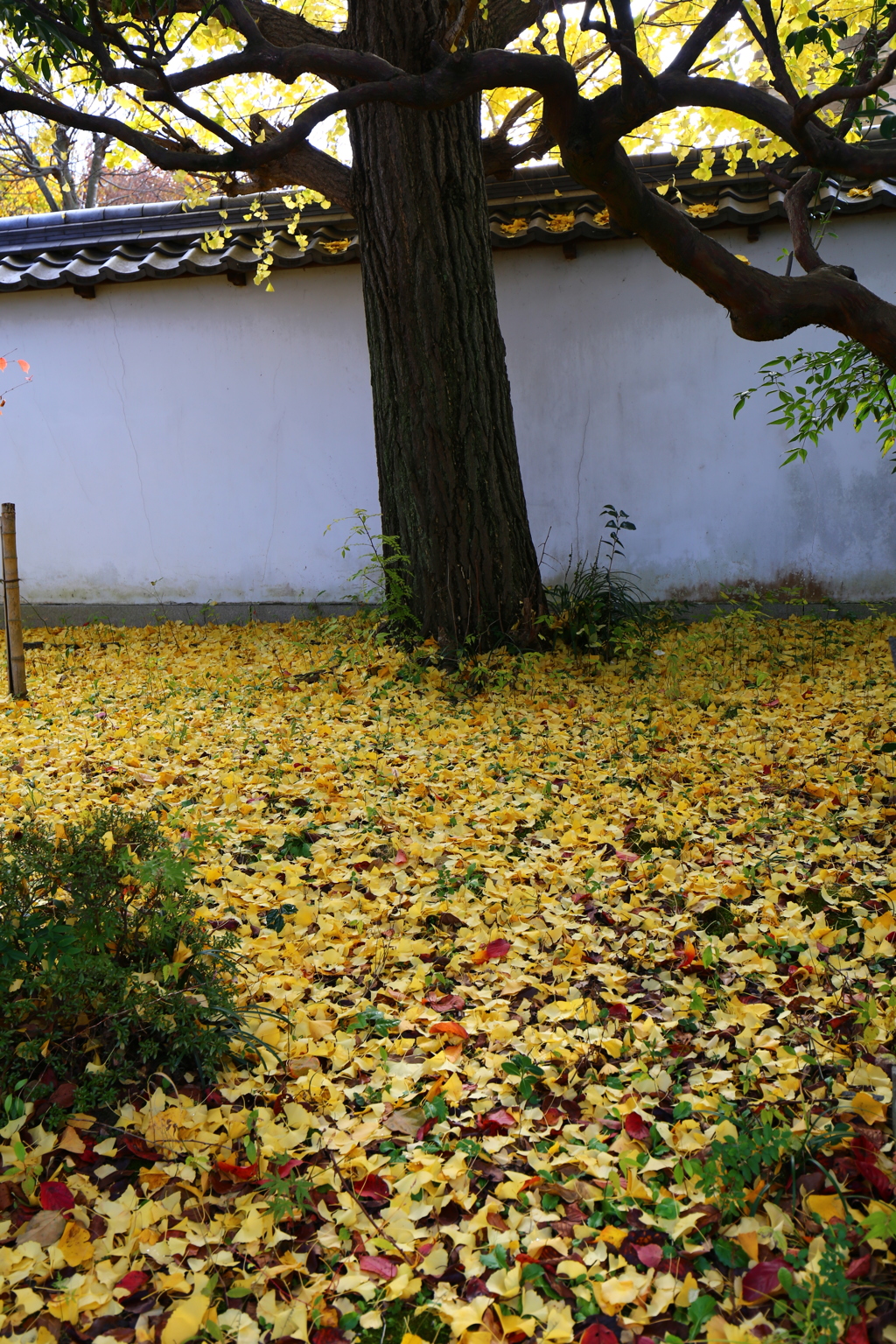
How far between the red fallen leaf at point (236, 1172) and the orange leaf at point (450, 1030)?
1.78 feet

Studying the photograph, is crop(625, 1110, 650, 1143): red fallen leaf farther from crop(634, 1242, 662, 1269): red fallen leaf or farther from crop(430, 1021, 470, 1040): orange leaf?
crop(430, 1021, 470, 1040): orange leaf

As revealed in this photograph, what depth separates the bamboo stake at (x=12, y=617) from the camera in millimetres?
4918

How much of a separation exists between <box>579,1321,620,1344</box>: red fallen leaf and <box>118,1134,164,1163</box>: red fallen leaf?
2.66ft

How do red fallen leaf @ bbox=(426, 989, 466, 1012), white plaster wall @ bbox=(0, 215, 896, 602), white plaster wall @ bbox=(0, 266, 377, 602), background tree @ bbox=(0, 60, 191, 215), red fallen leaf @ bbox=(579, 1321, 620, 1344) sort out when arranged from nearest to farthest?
red fallen leaf @ bbox=(579, 1321, 620, 1344)
red fallen leaf @ bbox=(426, 989, 466, 1012)
white plaster wall @ bbox=(0, 215, 896, 602)
white plaster wall @ bbox=(0, 266, 377, 602)
background tree @ bbox=(0, 60, 191, 215)

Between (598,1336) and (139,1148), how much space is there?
34.7 inches

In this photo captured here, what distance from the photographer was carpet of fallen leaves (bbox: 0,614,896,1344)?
1.48 m

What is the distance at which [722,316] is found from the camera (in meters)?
6.07

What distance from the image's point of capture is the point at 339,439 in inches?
263

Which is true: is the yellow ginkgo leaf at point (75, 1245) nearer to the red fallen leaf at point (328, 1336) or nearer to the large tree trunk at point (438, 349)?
the red fallen leaf at point (328, 1336)

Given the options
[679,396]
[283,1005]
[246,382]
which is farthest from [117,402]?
[283,1005]

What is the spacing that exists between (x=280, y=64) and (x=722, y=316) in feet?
13.5

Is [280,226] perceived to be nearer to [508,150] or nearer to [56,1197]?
[508,150]

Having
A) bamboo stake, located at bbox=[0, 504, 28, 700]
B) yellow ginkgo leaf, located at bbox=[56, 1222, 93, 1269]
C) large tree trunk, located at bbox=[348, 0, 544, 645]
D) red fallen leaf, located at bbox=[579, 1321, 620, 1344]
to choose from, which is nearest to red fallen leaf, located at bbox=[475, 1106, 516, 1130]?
red fallen leaf, located at bbox=[579, 1321, 620, 1344]

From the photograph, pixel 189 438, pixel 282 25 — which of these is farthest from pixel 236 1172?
pixel 189 438
